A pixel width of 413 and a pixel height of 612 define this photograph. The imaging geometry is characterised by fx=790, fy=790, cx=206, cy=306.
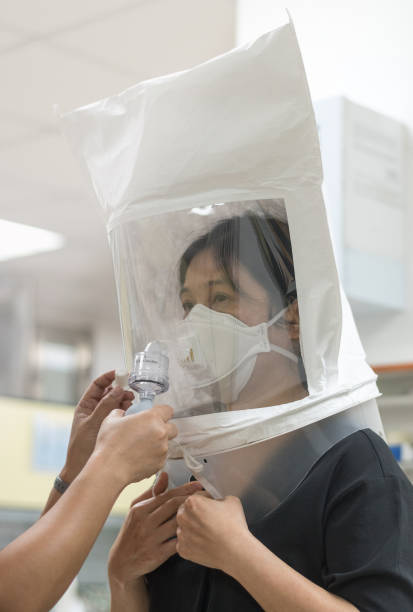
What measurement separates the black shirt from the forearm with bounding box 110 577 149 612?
0.08 meters

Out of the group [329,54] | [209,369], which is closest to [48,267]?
[329,54]

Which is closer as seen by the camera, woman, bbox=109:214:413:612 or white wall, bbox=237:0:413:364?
woman, bbox=109:214:413:612

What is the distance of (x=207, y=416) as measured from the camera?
106 centimetres

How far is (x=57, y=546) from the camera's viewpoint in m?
0.91

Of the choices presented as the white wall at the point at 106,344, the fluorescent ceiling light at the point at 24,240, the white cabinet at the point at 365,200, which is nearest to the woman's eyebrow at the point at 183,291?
the white cabinet at the point at 365,200

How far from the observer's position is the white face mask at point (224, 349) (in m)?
1.07

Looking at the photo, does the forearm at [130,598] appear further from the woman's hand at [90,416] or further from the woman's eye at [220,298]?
the woman's eye at [220,298]

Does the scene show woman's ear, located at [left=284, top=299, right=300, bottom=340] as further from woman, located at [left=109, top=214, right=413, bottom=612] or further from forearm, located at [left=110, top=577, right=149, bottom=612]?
forearm, located at [left=110, top=577, right=149, bottom=612]

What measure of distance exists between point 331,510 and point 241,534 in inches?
4.7

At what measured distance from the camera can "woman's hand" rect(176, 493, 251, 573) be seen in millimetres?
955

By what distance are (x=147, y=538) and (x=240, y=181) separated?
532 mm

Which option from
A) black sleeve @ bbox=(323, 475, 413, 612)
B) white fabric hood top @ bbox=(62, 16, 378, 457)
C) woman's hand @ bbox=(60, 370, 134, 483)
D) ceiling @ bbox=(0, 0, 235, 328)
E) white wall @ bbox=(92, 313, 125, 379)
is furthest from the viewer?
white wall @ bbox=(92, 313, 125, 379)

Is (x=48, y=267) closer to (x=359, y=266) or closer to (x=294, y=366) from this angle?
(x=359, y=266)

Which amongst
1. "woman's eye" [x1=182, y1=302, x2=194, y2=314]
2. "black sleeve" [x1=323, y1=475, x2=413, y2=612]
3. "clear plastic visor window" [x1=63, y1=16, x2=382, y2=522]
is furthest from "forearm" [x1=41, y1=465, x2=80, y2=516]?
"black sleeve" [x1=323, y1=475, x2=413, y2=612]
